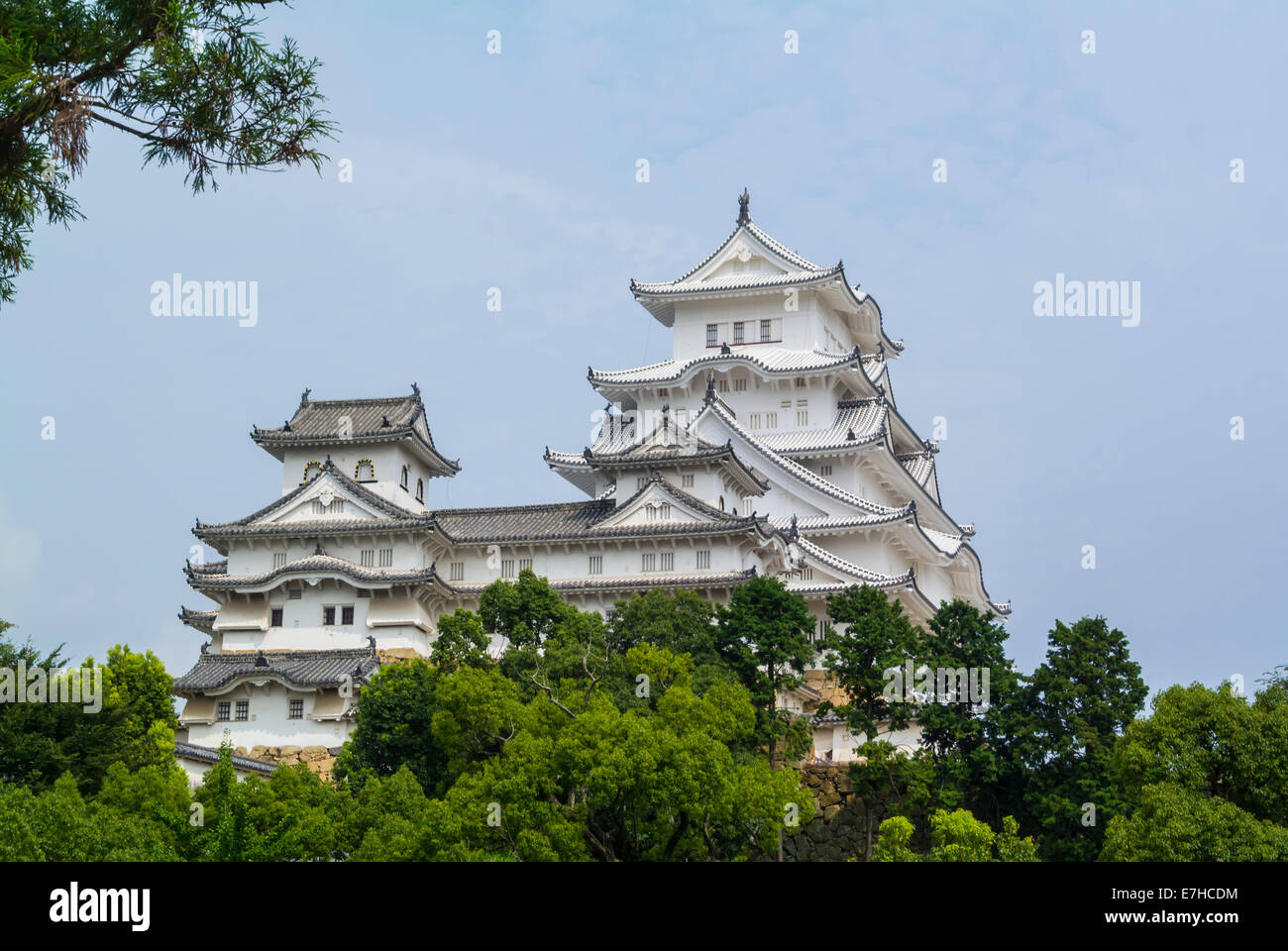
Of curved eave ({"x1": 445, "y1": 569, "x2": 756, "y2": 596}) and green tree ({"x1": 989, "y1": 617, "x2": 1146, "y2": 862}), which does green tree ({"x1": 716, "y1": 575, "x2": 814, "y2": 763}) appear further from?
curved eave ({"x1": 445, "y1": 569, "x2": 756, "y2": 596})

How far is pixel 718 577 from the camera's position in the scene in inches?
2056

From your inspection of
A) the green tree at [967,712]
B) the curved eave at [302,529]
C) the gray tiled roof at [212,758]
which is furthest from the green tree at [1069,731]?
the curved eave at [302,529]

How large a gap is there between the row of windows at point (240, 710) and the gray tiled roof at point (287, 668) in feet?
2.82

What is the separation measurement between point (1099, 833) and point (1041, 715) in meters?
3.53

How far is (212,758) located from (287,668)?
285 inches

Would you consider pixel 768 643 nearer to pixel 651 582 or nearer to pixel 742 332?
pixel 651 582

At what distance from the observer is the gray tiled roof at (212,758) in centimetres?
4425

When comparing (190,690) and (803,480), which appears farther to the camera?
(803,480)

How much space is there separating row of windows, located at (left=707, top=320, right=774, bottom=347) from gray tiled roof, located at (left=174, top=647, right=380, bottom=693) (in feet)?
78.5

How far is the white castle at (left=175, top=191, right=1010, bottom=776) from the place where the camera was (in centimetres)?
5069

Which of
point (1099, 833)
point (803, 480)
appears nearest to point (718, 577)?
point (803, 480)

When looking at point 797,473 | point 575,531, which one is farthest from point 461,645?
point 797,473

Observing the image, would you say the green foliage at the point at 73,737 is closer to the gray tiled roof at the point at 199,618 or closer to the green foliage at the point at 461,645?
the green foliage at the point at 461,645
